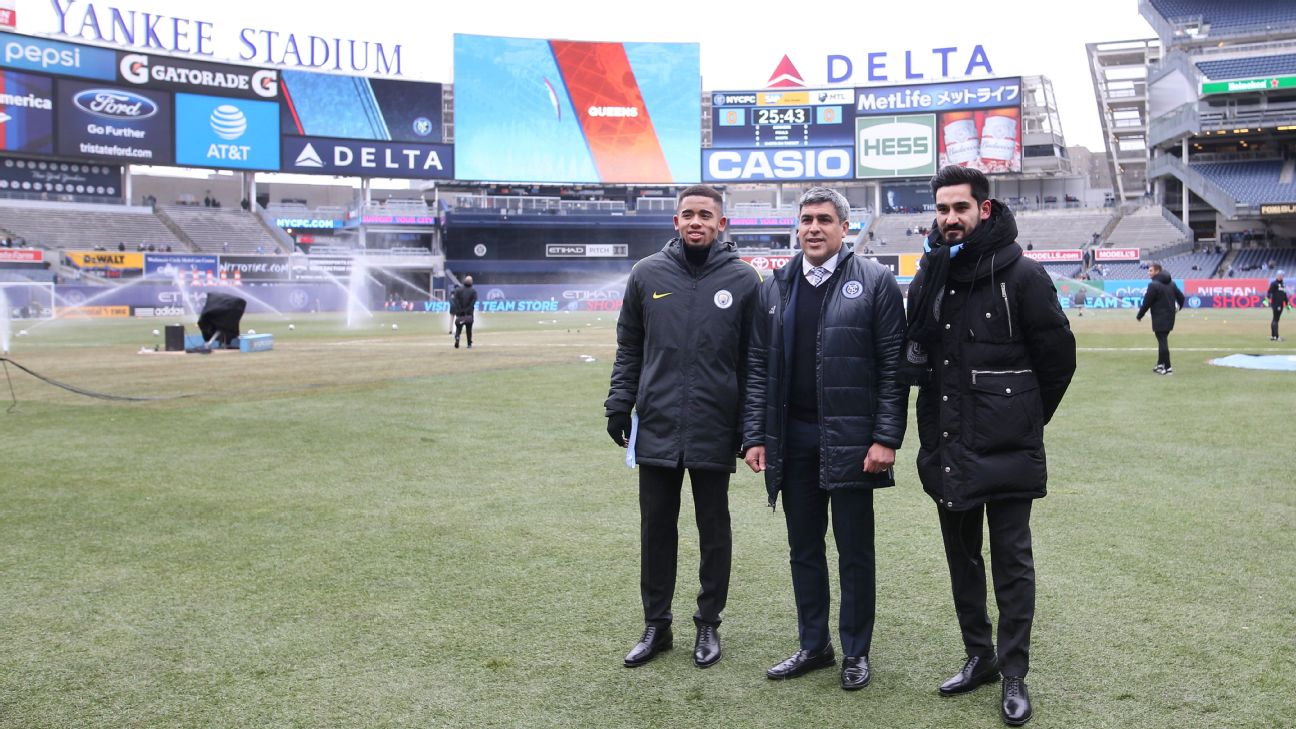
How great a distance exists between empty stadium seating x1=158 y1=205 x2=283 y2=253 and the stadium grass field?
57.7 metres

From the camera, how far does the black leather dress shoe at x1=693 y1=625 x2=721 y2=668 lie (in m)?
4.71

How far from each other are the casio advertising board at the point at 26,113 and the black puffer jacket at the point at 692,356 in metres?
69.0

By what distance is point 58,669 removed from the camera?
180 inches

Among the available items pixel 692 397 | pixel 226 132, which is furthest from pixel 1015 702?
pixel 226 132

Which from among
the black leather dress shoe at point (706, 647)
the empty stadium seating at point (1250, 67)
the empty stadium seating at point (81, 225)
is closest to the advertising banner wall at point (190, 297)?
the empty stadium seating at point (81, 225)

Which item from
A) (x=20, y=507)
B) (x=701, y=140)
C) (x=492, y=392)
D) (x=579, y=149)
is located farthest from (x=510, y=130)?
(x=20, y=507)

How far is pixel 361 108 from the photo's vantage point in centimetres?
7375

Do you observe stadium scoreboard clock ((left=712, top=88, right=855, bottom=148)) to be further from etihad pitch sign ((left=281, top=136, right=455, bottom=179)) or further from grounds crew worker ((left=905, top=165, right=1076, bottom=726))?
grounds crew worker ((left=905, top=165, right=1076, bottom=726))

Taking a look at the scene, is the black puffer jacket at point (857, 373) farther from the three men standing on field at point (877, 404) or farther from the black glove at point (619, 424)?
the black glove at point (619, 424)

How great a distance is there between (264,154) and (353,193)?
1288 centimetres

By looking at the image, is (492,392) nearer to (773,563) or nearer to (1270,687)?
(773,563)

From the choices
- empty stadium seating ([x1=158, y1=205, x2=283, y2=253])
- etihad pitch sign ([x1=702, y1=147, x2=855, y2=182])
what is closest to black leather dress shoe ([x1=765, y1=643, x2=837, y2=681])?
empty stadium seating ([x1=158, y1=205, x2=283, y2=253])

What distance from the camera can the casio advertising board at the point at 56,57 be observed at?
2445 inches

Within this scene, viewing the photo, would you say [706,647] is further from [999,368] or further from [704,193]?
[704,193]
